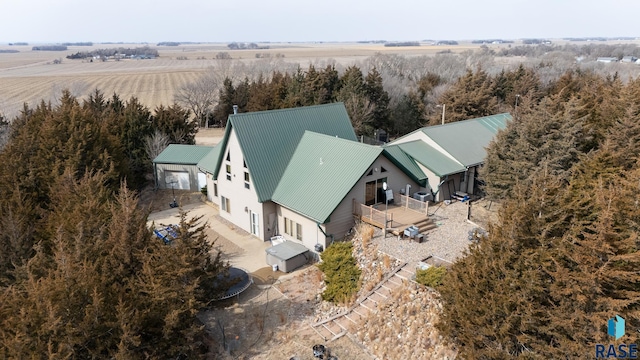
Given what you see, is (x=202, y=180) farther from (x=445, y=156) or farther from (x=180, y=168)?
(x=445, y=156)

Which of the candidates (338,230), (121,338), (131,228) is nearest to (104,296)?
(121,338)

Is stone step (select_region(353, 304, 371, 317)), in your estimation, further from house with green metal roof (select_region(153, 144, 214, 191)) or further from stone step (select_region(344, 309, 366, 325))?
house with green metal roof (select_region(153, 144, 214, 191))

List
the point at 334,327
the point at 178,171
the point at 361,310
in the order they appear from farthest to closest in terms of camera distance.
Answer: the point at 178,171 → the point at 361,310 → the point at 334,327

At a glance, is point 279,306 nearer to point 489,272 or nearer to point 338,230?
point 338,230

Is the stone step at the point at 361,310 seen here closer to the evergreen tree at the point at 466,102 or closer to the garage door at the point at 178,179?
the garage door at the point at 178,179

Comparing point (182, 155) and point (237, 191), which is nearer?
point (237, 191)

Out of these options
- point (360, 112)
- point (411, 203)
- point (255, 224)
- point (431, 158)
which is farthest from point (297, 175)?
Result: point (360, 112)

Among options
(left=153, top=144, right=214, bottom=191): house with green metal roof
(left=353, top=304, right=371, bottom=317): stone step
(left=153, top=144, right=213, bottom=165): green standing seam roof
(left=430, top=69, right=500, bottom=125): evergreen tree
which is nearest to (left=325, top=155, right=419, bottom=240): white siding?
(left=353, top=304, right=371, bottom=317): stone step
